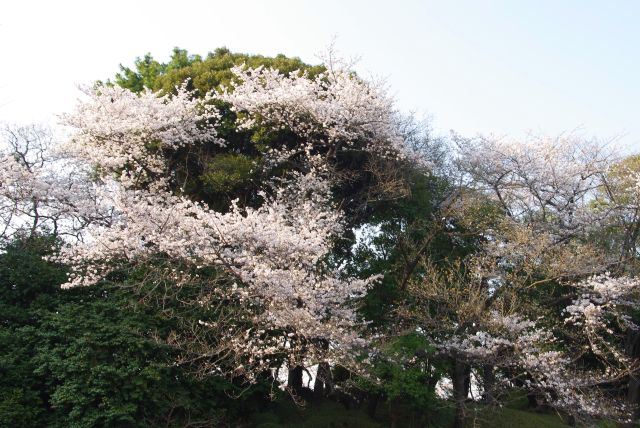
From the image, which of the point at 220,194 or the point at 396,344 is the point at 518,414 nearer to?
the point at 396,344

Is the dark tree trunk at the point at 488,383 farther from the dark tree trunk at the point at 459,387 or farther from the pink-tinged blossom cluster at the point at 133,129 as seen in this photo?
the pink-tinged blossom cluster at the point at 133,129

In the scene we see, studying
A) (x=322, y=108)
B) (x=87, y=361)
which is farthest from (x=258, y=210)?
(x=87, y=361)

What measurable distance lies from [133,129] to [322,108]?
383cm

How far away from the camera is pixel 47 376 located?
8688mm

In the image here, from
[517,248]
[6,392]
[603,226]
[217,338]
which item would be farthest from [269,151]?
[603,226]

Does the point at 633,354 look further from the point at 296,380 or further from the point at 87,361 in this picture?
the point at 87,361

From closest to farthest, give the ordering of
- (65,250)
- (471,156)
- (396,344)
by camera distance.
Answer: (65,250)
(396,344)
(471,156)

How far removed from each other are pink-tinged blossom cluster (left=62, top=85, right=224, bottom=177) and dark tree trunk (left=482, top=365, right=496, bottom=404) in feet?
23.9

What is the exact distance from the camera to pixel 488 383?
38.8 feet

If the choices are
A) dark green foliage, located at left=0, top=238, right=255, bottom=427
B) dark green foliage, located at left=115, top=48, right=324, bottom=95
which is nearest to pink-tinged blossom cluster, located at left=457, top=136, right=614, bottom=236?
dark green foliage, located at left=115, top=48, right=324, bottom=95

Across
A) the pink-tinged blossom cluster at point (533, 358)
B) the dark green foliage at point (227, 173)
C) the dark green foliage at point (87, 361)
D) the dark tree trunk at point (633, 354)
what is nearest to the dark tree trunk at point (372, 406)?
the pink-tinged blossom cluster at point (533, 358)

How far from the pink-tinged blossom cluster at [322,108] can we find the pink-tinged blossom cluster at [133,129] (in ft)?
3.14

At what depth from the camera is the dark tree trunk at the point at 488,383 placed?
38.1 ft

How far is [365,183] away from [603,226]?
5.83 metres
